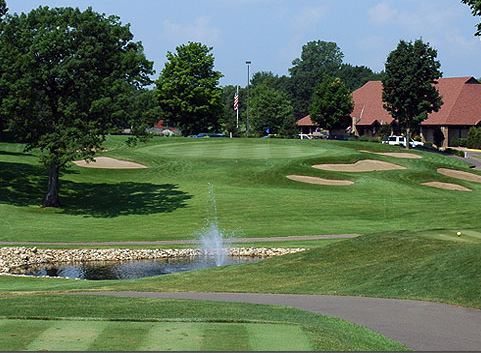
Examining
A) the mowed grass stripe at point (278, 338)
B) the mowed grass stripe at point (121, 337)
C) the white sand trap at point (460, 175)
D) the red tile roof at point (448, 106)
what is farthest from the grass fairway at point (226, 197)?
the red tile roof at point (448, 106)

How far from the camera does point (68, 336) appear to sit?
37.0ft

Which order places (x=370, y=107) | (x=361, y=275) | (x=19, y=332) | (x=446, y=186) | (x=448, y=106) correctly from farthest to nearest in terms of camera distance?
(x=370, y=107) → (x=448, y=106) → (x=446, y=186) → (x=361, y=275) → (x=19, y=332)

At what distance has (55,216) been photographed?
42.0 metres

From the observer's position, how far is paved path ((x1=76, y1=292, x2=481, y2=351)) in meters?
13.1

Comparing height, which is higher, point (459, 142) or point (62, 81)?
point (62, 81)

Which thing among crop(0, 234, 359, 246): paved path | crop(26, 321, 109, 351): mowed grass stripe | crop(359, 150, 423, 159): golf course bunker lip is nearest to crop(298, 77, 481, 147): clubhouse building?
crop(359, 150, 423, 159): golf course bunker lip

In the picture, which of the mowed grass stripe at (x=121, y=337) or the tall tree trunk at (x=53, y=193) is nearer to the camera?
the mowed grass stripe at (x=121, y=337)

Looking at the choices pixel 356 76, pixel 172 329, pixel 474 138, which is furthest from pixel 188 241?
pixel 356 76

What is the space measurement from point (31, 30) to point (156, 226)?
14.0 meters

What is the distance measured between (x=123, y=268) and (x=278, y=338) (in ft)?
62.2

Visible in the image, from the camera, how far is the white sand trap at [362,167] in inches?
2260

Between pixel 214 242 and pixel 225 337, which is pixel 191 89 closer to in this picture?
pixel 214 242

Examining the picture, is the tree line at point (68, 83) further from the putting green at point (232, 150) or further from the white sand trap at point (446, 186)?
the white sand trap at point (446, 186)

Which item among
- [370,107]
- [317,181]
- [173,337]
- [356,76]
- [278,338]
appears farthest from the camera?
[356,76]
